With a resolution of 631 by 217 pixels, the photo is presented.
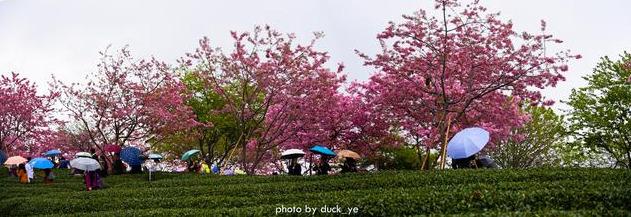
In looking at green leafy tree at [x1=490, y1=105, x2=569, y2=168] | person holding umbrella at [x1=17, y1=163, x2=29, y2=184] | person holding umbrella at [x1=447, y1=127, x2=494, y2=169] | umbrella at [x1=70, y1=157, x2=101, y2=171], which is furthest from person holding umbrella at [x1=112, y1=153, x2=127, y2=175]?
green leafy tree at [x1=490, y1=105, x2=569, y2=168]

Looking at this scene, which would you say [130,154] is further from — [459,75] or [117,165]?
[459,75]

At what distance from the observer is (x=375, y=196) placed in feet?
47.4

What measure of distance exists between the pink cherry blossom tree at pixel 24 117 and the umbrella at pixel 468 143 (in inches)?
1207

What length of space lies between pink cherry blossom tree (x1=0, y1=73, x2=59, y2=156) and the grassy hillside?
14.1 m

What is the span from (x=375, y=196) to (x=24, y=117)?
1267 inches

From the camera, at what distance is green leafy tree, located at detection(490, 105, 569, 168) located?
47.5m

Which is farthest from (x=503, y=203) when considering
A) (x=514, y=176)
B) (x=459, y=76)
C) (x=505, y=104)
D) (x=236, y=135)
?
(x=236, y=135)

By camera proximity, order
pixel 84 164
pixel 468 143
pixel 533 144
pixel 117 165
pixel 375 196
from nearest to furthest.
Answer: pixel 375 196
pixel 468 143
pixel 84 164
pixel 117 165
pixel 533 144

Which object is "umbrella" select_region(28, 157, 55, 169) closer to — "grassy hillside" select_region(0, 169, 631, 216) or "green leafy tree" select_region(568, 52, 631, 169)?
"grassy hillside" select_region(0, 169, 631, 216)

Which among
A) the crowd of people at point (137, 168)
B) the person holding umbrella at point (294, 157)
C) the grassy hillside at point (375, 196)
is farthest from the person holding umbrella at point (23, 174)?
the person holding umbrella at point (294, 157)

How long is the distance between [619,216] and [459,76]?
17776 millimetres

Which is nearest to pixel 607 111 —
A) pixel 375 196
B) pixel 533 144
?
pixel 533 144

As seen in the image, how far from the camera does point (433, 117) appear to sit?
2920 cm

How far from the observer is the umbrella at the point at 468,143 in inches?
702
